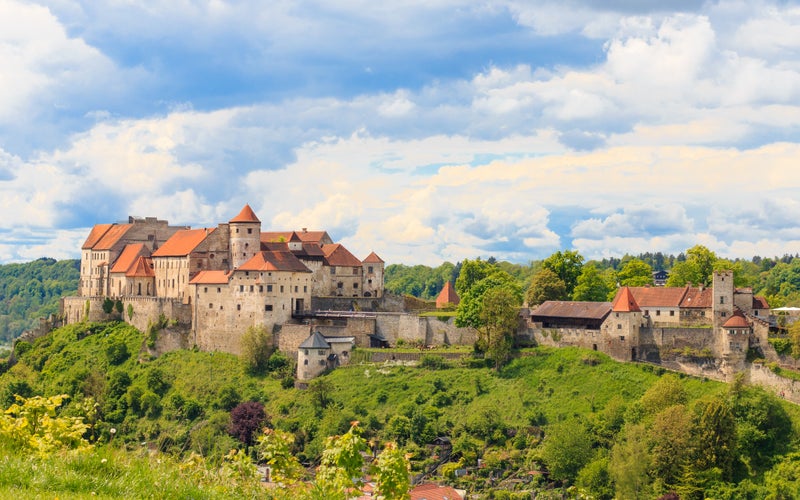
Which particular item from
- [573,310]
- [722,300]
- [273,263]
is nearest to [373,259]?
[273,263]

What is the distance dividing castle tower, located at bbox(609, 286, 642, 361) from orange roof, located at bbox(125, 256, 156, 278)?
40.7 metres

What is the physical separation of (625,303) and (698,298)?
5346 millimetres

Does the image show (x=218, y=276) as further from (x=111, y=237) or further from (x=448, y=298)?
(x=448, y=298)

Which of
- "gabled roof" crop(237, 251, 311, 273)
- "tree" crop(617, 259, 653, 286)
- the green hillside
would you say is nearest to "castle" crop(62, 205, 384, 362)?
"gabled roof" crop(237, 251, 311, 273)

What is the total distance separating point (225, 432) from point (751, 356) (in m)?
33.7

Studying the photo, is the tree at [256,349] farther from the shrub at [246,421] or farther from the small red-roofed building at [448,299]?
the small red-roofed building at [448,299]

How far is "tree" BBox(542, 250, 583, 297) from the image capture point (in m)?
80.8

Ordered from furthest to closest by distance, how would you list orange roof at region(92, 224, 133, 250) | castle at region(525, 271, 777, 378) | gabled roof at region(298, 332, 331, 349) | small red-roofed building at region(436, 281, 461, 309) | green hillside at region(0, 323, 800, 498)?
orange roof at region(92, 224, 133, 250) → small red-roofed building at region(436, 281, 461, 309) → gabled roof at region(298, 332, 331, 349) → castle at region(525, 271, 777, 378) → green hillside at region(0, 323, 800, 498)

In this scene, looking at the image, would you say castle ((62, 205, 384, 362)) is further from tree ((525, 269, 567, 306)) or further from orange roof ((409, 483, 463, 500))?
orange roof ((409, 483, 463, 500))

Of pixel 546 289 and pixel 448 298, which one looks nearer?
pixel 546 289

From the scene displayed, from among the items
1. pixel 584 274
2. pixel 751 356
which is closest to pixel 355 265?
pixel 584 274

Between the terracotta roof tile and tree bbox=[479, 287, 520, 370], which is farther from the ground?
the terracotta roof tile

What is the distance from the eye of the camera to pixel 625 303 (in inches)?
2539

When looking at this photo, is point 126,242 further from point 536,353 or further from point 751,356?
point 751,356
